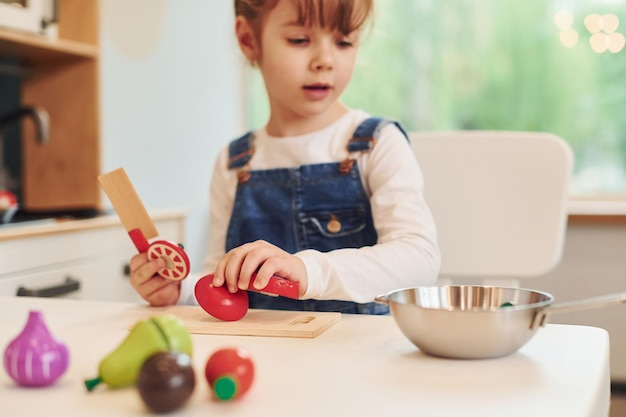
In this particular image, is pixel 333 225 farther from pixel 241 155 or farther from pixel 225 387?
pixel 225 387

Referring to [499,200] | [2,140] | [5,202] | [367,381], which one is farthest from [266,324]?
[2,140]

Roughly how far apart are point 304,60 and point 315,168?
0.58ft

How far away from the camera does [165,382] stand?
521mm

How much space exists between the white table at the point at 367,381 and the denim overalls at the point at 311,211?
18.9 inches

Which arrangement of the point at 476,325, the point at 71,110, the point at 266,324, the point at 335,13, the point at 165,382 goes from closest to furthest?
the point at 165,382 → the point at 476,325 → the point at 266,324 → the point at 335,13 → the point at 71,110

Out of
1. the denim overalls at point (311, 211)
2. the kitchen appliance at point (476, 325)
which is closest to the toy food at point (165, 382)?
the kitchen appliance at point (476, 325)

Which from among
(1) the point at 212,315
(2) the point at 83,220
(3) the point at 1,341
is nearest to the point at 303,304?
(1) the point at 212,315

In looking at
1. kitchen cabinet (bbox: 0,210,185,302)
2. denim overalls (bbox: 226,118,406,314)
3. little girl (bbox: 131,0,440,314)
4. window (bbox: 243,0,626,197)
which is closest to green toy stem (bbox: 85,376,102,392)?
little girl (bbox: 131,0,440,314)

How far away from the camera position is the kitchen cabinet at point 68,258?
5.36 feet

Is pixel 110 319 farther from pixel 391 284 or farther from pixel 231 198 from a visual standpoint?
pixel 231 198

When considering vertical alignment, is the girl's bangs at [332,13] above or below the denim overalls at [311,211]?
above

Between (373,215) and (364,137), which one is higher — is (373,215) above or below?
below

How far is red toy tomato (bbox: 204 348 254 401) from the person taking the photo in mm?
552

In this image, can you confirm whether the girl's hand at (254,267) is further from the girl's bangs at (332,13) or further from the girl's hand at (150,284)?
the girl's bangs at (332,13)
